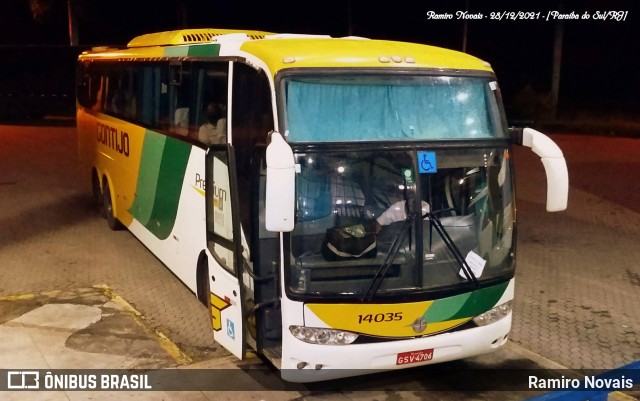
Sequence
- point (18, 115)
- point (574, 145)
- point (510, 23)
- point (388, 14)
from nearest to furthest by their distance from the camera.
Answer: point (574, 145), point (18, 115), point (510, 23), point (388, 14)

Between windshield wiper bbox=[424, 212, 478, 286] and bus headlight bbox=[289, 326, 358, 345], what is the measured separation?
3.27 ft

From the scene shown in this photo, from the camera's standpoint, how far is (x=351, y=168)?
521 cm

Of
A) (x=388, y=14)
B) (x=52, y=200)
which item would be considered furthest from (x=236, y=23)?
(x=52, y=200)

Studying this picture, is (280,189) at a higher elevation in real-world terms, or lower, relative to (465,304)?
higher

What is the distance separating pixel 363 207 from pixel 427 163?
59cm

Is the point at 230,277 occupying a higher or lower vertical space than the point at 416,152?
lower

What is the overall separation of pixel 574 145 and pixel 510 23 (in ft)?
45.9

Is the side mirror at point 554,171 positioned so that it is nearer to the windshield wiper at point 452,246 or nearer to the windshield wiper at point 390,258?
the windshield wiper at point 452,246

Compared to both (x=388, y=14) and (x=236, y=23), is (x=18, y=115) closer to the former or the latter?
(x=236, y=23)

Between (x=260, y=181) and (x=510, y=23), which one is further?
(x=510, y=23)

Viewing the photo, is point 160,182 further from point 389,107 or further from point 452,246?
point 452,246

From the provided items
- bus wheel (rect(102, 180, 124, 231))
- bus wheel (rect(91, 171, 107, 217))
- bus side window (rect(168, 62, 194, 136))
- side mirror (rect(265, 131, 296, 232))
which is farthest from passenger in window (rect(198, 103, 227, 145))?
bus wheel (rect(91, 171, 107, 217))

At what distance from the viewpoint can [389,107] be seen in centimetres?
542

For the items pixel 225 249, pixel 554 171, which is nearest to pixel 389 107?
pixel 554 171
